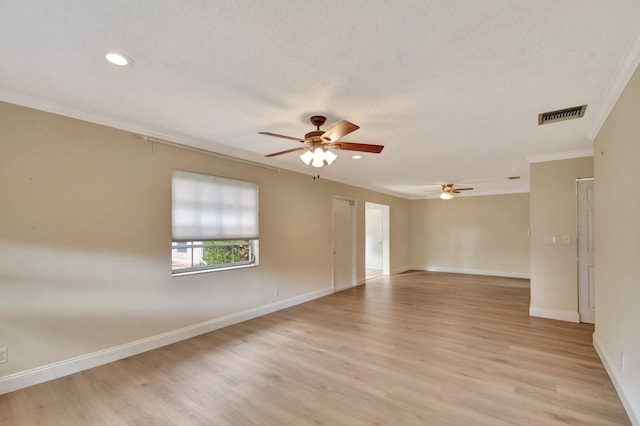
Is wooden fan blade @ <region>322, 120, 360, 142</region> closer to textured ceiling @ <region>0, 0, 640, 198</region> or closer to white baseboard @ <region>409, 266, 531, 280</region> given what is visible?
textured ceiling @ <region>0, 0, 640, 198</region>

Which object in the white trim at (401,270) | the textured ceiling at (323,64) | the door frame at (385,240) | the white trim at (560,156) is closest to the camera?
the textured ceiling at (323,64)

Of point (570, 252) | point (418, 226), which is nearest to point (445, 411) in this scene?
point (570, 252)

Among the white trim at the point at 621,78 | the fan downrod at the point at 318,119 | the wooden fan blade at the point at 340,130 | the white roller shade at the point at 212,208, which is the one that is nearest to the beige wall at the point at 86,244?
the white roller shade at the point at 212,208

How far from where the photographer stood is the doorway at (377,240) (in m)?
8.72

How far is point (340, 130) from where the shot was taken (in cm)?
255

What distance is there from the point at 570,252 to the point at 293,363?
432 centimetres

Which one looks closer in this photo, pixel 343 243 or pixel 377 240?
pixel 343 243

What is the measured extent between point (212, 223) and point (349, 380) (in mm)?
2565

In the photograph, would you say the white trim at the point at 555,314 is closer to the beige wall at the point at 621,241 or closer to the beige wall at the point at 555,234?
the beige wall at the point at 555,234

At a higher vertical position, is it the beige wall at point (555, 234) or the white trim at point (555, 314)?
the beige wall at point (555, 234)

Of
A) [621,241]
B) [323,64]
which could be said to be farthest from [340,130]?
[621,241]

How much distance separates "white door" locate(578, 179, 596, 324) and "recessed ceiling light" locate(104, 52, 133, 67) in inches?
224

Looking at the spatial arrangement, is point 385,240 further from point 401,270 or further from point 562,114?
point 562,114

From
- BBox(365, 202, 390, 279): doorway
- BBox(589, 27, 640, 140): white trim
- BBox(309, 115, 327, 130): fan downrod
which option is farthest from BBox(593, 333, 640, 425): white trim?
BBox(365, 202, 390, 279): doorway
